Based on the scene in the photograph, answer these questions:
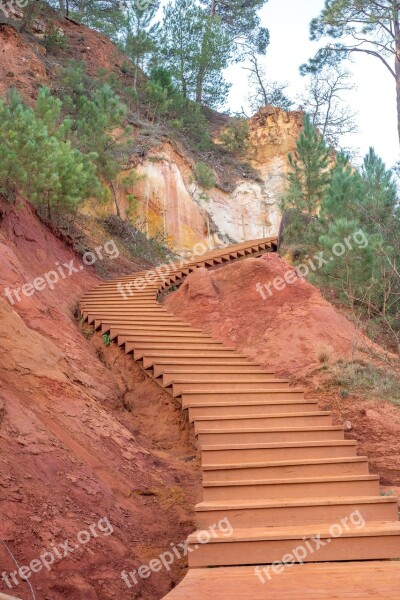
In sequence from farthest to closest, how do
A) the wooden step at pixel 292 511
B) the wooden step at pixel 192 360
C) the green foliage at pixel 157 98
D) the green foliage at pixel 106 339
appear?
the green foliage at pixel 157 98
the green foliage at pixel 106 339
the wooden step at pixel 192 360
the wooden step at pixel 292 511

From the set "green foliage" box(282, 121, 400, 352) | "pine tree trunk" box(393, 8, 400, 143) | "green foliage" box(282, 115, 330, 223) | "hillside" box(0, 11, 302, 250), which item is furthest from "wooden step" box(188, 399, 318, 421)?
"hillside" box(0, 11, 302, 250)

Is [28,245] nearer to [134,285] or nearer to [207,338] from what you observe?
[134,285]

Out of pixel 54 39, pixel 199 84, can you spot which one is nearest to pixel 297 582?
pixel 54 39

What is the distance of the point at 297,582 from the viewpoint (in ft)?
10.5

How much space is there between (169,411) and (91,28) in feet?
76.2

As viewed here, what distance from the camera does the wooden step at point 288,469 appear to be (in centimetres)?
479

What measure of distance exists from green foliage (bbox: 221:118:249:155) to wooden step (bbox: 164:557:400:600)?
23.1m

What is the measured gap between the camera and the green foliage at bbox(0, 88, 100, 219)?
9.32 m

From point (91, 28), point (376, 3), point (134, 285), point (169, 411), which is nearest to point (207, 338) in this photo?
point (169, 411)

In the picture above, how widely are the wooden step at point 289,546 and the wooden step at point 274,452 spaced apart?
126cm

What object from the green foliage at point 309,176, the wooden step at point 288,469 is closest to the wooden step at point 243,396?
the wooden step at point 288,469

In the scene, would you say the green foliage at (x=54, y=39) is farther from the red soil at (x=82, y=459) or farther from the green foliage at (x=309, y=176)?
the red soil at (x=82, y=459)

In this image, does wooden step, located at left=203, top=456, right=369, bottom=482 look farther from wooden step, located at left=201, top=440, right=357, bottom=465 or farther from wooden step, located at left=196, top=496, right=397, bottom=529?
wooden step, located at left=196, top=496, right=397, bottom=529

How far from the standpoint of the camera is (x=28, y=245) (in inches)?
388
